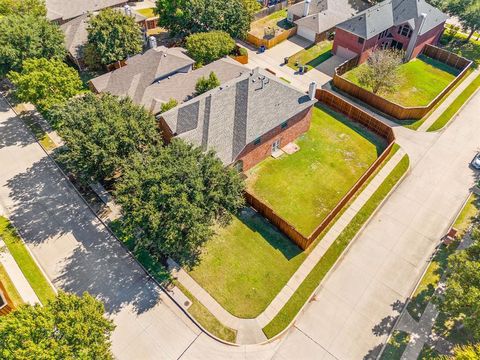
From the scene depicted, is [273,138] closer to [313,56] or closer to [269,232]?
[269,232]

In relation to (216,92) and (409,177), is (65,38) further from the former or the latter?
(409,177)

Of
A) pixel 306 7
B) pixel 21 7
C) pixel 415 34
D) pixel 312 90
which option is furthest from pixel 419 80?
pixel 21 7

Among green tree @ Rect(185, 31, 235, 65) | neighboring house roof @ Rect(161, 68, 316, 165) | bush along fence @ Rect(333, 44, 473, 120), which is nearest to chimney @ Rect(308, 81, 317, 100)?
neighboring house roof @ Rect(161, 68, 316, 165)

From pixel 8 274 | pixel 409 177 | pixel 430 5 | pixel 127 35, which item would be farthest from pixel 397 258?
pixel 430 5

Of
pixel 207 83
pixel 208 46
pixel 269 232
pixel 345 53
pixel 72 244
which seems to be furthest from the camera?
pixel 345 53

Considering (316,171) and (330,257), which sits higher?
(316,171)

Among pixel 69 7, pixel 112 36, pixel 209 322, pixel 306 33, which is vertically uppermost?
pixel 69 7
